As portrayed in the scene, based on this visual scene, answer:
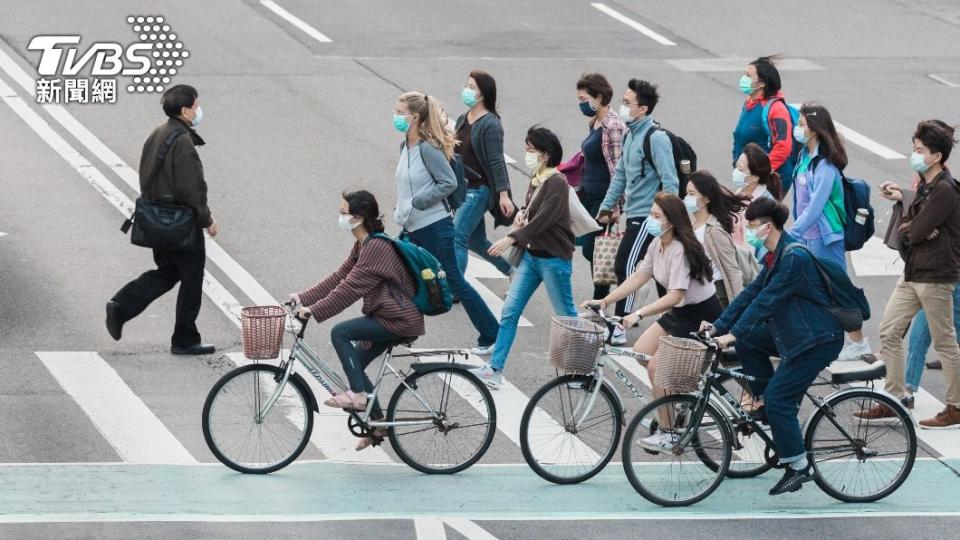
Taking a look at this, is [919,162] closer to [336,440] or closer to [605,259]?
[605,259]

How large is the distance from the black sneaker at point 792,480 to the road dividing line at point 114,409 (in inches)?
148

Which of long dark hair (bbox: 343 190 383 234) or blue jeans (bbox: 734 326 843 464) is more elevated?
long dark hair (bbox: 343 190 383 234)

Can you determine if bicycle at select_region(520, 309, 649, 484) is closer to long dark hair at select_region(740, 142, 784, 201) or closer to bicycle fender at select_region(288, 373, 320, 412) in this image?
bicycle fender at select_region(288, 373, 320, 412)

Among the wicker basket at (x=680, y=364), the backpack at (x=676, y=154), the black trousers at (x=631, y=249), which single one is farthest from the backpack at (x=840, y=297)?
the backpack at (x=676, y=154)

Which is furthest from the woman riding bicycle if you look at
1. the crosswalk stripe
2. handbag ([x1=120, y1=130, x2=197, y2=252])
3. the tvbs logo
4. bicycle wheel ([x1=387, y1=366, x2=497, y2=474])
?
the tvbs logo

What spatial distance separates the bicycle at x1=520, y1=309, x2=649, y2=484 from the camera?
10.5 meters

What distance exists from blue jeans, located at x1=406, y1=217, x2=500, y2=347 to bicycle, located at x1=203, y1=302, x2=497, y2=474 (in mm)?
2100

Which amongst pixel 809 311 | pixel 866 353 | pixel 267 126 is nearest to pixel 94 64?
pixel 267 126

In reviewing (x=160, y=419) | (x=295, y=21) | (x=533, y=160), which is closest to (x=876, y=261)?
(x=533, y=160)

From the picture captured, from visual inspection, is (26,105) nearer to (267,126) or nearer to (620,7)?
(267,126)

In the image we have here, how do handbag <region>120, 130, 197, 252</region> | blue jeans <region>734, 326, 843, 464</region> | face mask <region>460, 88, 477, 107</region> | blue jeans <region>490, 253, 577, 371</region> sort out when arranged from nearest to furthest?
blue jeans <region>734, 326, 843, 464</region>
blue jeans <region>490, 253, 577, 371</region>
handbag <region>120, 130, 197, 252</region>
face mask <region>460, 88, 477, 107</region>

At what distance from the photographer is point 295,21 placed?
79.8ft

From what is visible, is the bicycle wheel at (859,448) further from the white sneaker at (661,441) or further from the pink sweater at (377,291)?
the pink sweater at (377,291)

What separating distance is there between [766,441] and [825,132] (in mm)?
2888
